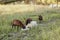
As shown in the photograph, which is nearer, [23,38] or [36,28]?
[23,38]

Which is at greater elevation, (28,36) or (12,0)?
(28,36)

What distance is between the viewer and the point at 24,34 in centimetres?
477

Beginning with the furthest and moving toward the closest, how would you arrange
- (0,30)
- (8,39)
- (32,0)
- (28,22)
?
(32,0), (28,22), (0,30), (8,39)

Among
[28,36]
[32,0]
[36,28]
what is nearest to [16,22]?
[36,28]

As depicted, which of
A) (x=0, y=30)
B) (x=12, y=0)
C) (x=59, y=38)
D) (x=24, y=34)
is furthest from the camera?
(x=12, y=0)

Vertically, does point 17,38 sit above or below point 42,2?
above

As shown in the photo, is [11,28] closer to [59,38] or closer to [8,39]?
[8,39]

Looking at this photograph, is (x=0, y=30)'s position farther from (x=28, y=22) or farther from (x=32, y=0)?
(x=32, y=0)

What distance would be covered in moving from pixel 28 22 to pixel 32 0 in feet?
25.7

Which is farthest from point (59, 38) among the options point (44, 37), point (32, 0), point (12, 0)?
point (12, 0)

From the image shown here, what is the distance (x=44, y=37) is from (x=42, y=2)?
10012mm

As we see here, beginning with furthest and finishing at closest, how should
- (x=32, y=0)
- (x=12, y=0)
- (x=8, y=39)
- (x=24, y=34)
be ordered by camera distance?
(x=12, y=0) → (x=32, y=0) → (x=24, y=34) → (x=8, y=39)

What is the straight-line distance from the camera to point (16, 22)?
5.41 metres

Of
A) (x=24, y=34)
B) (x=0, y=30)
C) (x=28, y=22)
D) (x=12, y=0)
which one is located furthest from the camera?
(x=12, y=0)
